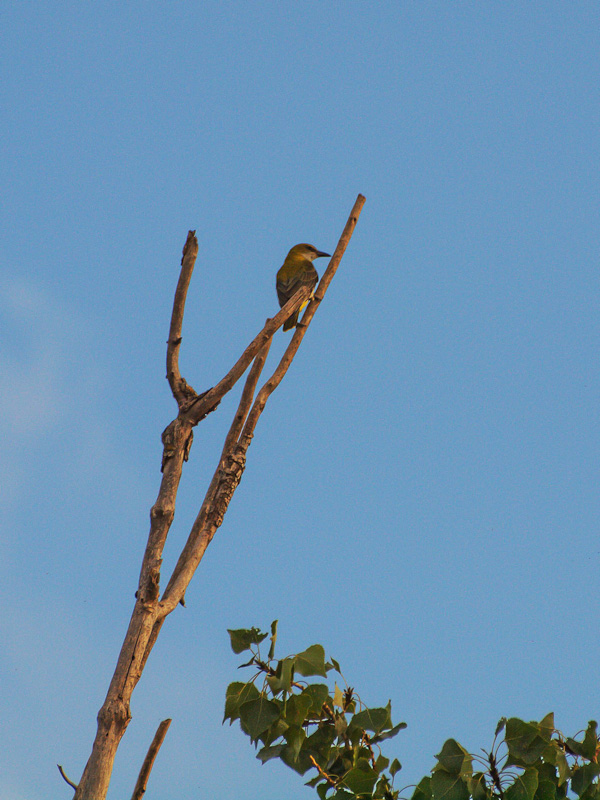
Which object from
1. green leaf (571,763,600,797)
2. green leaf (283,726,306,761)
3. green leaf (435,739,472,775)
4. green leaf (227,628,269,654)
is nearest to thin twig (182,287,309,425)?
green leaf (227,628,269,654)

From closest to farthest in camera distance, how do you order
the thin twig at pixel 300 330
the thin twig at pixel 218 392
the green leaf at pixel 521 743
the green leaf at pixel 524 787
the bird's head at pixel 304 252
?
1. the green leaf at pixel 524 787
2. the green leaf at pixel 521 743
3. the thin twig at pixel 218 392
4. the thin twig at pixel 300 330
5. the bird's head at pixel 304 252

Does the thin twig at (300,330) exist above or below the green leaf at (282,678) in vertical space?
above

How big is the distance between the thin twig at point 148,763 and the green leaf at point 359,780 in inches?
34.8

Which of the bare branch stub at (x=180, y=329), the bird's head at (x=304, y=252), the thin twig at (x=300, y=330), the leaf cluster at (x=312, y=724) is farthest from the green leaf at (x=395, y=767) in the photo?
the bird's head at (x=304, y=252)

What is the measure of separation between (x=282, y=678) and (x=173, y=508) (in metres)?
1.03

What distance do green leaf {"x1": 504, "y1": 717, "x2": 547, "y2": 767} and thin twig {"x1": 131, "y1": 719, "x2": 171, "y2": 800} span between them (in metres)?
1.57

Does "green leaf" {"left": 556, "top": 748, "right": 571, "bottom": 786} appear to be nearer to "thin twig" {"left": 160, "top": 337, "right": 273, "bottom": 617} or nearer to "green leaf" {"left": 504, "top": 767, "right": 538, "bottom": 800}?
"green leaf" {"left": 504, "top": 767, "right": 538, "bottom": 800}

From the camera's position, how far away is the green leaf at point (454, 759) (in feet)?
10.6

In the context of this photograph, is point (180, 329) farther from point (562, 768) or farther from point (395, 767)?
point (562, 768)

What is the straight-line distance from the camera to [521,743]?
330cm

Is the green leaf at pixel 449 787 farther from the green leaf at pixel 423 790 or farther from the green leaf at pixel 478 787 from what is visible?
the green leaf at pixel 423 790

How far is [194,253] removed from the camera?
4672mm

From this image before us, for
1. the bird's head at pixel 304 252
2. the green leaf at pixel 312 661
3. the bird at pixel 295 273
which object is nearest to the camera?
the green leaf at pixel 312 661

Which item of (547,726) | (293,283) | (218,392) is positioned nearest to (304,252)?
(293,283)
